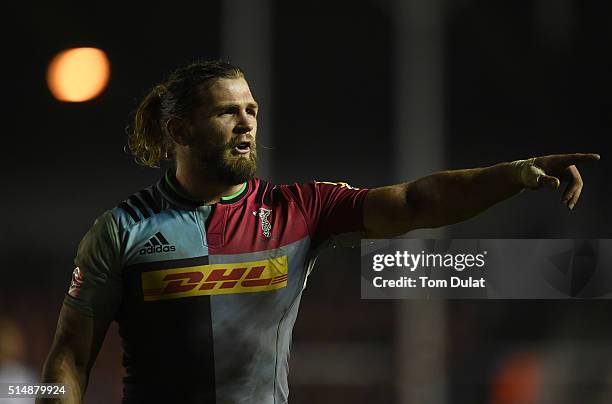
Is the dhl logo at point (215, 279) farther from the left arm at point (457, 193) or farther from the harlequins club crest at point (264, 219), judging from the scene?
the left arm at point (457, 193)

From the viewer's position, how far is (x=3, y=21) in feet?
16.9

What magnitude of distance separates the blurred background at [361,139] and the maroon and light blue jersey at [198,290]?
2.29 m

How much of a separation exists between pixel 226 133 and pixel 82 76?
3.05 meters

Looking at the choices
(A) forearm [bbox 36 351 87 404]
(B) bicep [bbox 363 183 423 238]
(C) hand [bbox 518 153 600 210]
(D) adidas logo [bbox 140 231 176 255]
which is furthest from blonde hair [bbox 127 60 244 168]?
(C) hand [bbox 518 153 600 210]

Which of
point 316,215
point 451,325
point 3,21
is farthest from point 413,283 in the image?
point 3,21

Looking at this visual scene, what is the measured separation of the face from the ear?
0.15ft

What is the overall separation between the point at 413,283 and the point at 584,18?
1.92 meters

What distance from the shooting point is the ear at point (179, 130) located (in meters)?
2.51

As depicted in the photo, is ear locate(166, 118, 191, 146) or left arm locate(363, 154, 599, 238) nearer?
left arm locate(363, 154, 599, 238)

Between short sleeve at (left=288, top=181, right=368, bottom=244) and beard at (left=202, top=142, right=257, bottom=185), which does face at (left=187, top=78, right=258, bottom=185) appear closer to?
beard at (left=202, top=142, right=257, bottom=185)

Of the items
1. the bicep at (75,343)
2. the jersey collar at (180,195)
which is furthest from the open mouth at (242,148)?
the bicep at (75,343)

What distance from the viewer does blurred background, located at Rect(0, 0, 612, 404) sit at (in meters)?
4.81

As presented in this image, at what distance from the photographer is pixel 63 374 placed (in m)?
2.36

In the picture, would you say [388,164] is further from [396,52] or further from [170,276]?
[170,276]
